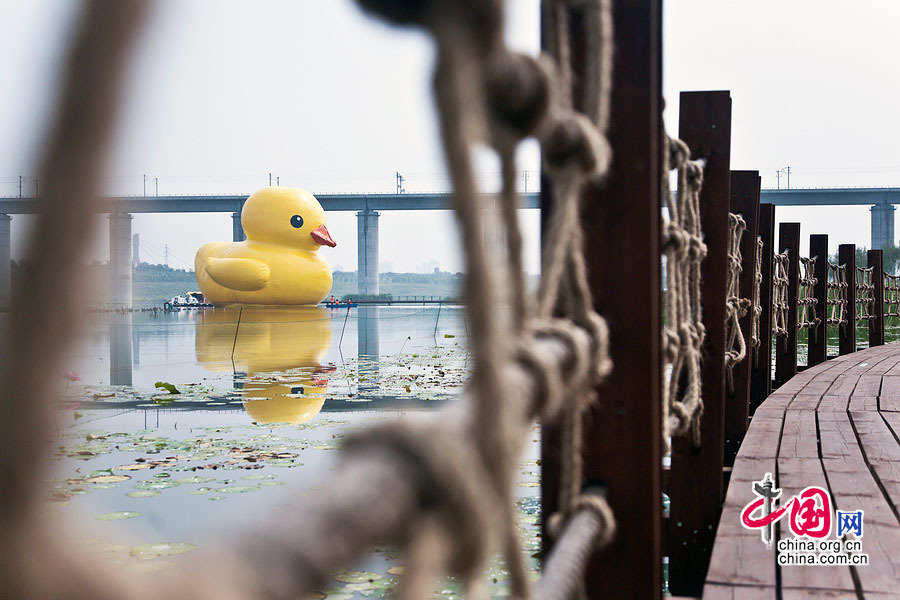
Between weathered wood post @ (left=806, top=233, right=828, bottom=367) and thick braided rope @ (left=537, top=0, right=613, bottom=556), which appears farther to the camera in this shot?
weathered wood post @ (left=806, top=233, right=828, bottom=367)

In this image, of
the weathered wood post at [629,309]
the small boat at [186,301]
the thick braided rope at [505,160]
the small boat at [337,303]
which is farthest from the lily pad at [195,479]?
the small boat at [186,301]

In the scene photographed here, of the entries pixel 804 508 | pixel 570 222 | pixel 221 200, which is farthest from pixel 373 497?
pixel 221 200

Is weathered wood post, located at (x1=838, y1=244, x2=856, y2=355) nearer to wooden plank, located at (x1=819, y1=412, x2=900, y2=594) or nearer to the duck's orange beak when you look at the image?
wooden plank, located at (x1=819, y1=412, x2=900, y2=594)

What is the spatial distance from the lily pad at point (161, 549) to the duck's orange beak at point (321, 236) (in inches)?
394

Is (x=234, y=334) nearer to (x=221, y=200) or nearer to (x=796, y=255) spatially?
(x=796, y=255)

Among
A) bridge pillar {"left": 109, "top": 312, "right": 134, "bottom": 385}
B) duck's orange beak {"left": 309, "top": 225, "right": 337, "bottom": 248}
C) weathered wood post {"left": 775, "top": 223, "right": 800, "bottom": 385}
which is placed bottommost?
bridge pillar {"left": 109, "top": 312, "right": 134, "bottom": 385}

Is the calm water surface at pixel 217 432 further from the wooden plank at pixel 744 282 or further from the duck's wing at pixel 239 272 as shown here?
the duck's wing at pixel 239 272

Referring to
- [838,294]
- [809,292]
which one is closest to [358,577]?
[809,292]

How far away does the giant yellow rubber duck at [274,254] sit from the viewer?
11.6 meters

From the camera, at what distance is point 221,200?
24.7 meters

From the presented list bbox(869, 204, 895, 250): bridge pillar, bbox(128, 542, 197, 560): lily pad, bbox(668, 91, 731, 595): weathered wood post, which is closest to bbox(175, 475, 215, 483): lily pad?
bbox(128, 542, 197, 560): lily pad

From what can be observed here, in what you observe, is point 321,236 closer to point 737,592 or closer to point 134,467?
point 134,467

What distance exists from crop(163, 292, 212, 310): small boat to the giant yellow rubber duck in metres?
20.2

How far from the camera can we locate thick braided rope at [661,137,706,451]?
110 cm
